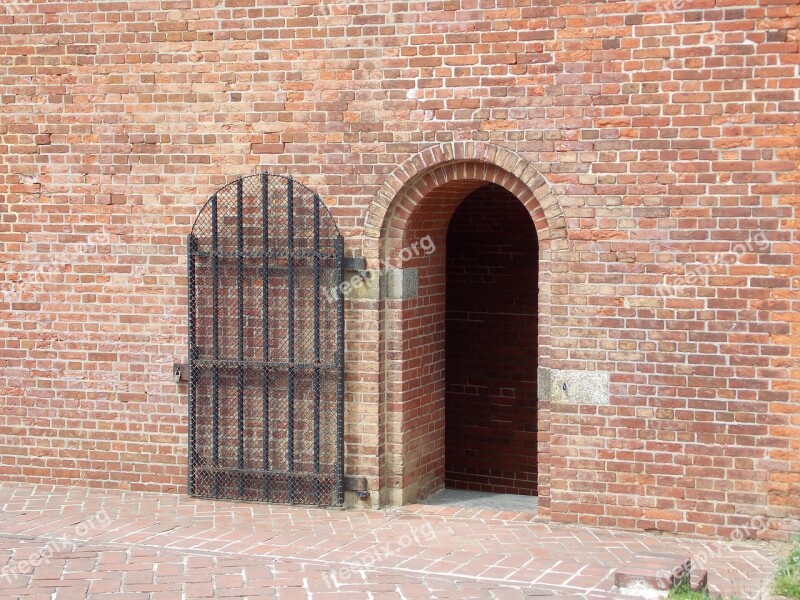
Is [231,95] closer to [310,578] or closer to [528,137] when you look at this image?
[528,137]

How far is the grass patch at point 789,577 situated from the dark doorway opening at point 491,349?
162 inches

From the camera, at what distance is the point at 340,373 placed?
9219 millimetres

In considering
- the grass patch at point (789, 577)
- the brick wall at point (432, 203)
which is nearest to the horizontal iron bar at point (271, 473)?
the brick wall at point (432, 203)

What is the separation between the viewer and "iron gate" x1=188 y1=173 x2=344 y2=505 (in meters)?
9.28

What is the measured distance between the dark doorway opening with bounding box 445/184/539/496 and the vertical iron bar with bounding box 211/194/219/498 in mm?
2941

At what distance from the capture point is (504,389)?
11695mm

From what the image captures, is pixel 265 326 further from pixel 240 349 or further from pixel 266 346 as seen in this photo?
pixel 240 349

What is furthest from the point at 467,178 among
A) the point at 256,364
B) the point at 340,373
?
the point at 256,364

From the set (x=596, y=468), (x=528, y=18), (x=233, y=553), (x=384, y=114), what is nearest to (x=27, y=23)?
(x=384, y=114)

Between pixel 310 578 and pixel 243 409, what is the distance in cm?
245

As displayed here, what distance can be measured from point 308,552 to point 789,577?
321 centimetres

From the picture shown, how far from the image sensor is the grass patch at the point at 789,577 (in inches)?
276

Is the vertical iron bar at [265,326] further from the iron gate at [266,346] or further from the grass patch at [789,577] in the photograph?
the grass patch at [789,577]

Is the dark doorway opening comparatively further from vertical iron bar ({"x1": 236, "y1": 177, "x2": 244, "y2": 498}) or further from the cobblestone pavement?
vertical iron bar ({"x1": 236, "y1": 177, "x2": 244, "y2": 498})
